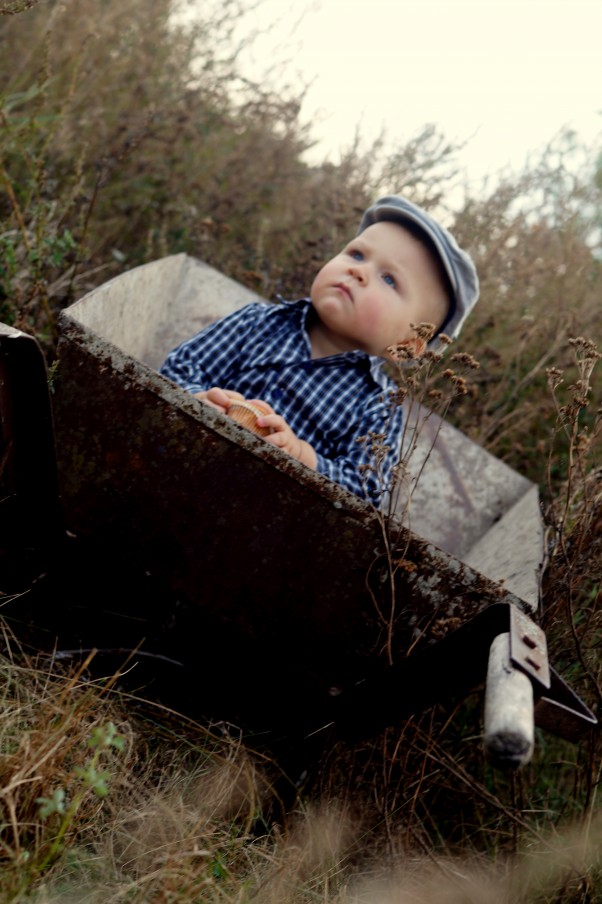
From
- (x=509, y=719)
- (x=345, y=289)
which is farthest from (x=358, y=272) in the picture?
(x=509, y=719)

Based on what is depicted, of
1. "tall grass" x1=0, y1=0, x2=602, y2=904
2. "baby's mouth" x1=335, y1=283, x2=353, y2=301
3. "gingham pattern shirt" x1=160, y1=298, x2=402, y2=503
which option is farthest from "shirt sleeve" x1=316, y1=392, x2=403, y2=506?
"tall grass" x1=0, y1=0, x2=602, y2=904

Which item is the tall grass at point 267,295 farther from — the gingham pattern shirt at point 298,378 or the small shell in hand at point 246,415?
the small shell in hand at point 246,415

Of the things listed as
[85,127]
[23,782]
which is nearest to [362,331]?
[23,782]

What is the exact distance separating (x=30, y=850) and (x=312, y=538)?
0.67 metres

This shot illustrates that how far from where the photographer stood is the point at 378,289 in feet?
7.50

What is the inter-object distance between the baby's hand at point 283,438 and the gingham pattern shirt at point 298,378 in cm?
20

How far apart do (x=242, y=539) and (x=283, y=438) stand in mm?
478

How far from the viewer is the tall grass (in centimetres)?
138

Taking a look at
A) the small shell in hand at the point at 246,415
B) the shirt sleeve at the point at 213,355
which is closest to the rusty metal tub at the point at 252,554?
the small shell in hand at the point at 246,415

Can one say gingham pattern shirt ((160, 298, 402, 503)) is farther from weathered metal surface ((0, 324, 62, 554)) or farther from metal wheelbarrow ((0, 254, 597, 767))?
weathered metal surface ((0, 324, 62, 554))

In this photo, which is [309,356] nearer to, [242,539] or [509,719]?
[242,539]

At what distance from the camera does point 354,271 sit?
2.29 metres

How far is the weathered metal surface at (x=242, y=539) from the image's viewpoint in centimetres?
145

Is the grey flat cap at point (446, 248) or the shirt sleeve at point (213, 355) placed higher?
the grey flat cap at point (446, 248)
